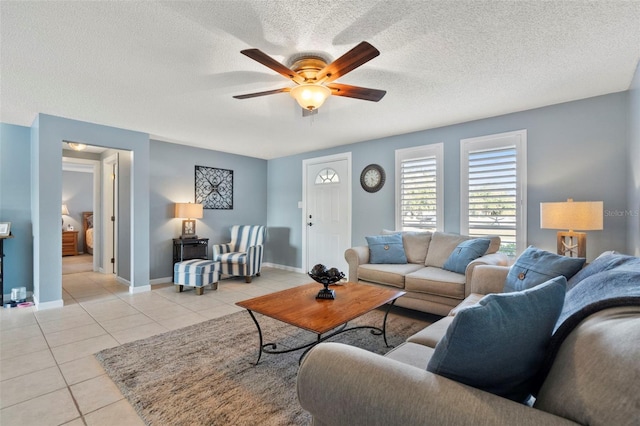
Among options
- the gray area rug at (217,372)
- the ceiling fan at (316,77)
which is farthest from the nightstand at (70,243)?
the ceiling fan at (316,77)

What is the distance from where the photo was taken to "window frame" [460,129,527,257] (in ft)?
11.0

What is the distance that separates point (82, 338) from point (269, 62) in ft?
9.47

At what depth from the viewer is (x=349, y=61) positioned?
1868 mm

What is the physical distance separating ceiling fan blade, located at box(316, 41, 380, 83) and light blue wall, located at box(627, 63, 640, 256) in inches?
90.2

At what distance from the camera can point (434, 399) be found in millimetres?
788

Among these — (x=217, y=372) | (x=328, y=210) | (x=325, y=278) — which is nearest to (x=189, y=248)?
(x=328, y=210)

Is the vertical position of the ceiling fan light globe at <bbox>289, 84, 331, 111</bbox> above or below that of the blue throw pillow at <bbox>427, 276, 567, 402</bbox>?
above

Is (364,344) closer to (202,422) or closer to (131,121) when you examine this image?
(202,422)

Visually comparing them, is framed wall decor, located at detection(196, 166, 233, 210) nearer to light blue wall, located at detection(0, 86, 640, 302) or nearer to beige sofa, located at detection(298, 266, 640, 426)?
light blue wall, located at detection(0, 86, 640, 302)

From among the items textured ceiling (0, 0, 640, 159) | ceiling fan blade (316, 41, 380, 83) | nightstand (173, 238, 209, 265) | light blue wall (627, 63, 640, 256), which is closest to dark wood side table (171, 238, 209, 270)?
nightstand (173, 238, 209, 265)

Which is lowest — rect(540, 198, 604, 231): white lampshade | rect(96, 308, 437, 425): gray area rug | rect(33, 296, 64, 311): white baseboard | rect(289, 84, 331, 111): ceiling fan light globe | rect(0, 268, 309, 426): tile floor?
rect(0, 268, 309, 426): tile floor

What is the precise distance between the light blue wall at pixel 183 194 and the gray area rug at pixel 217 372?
95.2 inches

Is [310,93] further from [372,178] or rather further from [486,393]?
[372,178]

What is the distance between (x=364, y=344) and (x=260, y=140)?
347 cm
